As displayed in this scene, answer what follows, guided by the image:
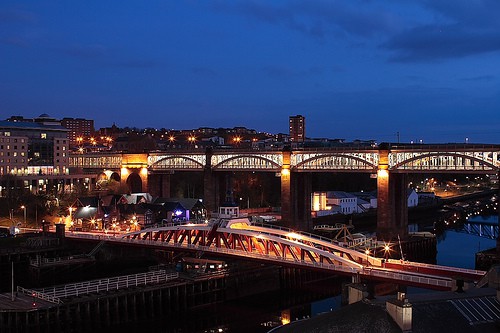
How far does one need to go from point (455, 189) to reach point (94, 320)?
14088 cm

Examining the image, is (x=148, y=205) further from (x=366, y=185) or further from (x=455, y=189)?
(x=455, y=189)

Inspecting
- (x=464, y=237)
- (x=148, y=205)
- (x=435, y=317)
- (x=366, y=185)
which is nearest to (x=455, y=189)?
(x=366, y=185)

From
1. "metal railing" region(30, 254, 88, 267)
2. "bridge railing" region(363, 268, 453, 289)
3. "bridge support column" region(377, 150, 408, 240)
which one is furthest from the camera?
"bridge support column" region(377, 150, 408, 240)

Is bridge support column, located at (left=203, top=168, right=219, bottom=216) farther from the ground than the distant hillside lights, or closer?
closer

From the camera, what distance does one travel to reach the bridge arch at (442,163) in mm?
61188

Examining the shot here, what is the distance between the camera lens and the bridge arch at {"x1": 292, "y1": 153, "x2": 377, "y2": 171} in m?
69.3

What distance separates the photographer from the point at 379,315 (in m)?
18.4

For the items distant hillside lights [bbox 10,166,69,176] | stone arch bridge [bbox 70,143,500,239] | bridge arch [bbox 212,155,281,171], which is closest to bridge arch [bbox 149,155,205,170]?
stone arch bridge [bbox 70,143,500,239]

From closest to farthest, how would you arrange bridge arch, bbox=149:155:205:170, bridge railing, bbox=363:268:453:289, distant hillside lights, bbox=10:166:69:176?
bridge railing, bbox=363:268:453:289 < bridge arch, bbox=149:155:205:170 < distant hillside lights, bbox=10:166:69:176

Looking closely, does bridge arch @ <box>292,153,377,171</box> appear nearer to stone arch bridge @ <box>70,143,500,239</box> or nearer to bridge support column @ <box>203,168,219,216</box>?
stone arch bridge @ <box>70,143,500,239</box>

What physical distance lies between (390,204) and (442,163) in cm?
677

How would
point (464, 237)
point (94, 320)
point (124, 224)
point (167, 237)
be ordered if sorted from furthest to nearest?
point (464, 237), point (124, 224), point (167, 237), point (94, 320)

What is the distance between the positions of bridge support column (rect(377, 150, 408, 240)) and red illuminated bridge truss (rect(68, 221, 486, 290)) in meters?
19.9

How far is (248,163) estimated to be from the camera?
81.1 meters
